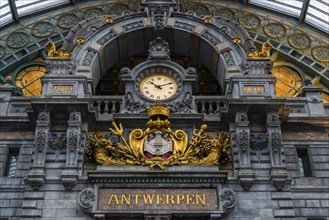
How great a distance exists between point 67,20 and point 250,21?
11788 millimetres

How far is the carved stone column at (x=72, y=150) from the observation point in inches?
947

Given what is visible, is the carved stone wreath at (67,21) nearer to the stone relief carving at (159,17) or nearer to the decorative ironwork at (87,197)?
the stone relief carving at (159,17)

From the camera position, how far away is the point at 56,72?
1110 inches

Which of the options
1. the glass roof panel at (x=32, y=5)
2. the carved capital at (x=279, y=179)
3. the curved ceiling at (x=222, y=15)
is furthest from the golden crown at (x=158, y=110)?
the glass roof panel at (x=32, y=5)

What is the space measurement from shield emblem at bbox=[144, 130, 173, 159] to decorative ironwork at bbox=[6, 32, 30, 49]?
13000mm

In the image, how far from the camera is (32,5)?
36.7 m

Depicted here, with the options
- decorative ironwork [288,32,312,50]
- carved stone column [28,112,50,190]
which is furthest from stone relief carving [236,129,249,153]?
decorative ironwork [288,32,312,50]

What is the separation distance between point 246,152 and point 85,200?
24.2 ft

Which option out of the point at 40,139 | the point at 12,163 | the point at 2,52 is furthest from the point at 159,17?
the point at 12,163

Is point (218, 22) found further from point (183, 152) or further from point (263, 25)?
point (183, 152)

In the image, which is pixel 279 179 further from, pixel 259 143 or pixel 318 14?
pixel 318 14

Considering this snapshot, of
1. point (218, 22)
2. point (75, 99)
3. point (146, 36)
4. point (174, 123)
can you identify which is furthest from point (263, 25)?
point (75, 99)

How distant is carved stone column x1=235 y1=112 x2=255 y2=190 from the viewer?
79.3ft

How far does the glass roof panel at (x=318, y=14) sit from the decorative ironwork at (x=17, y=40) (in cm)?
1793
